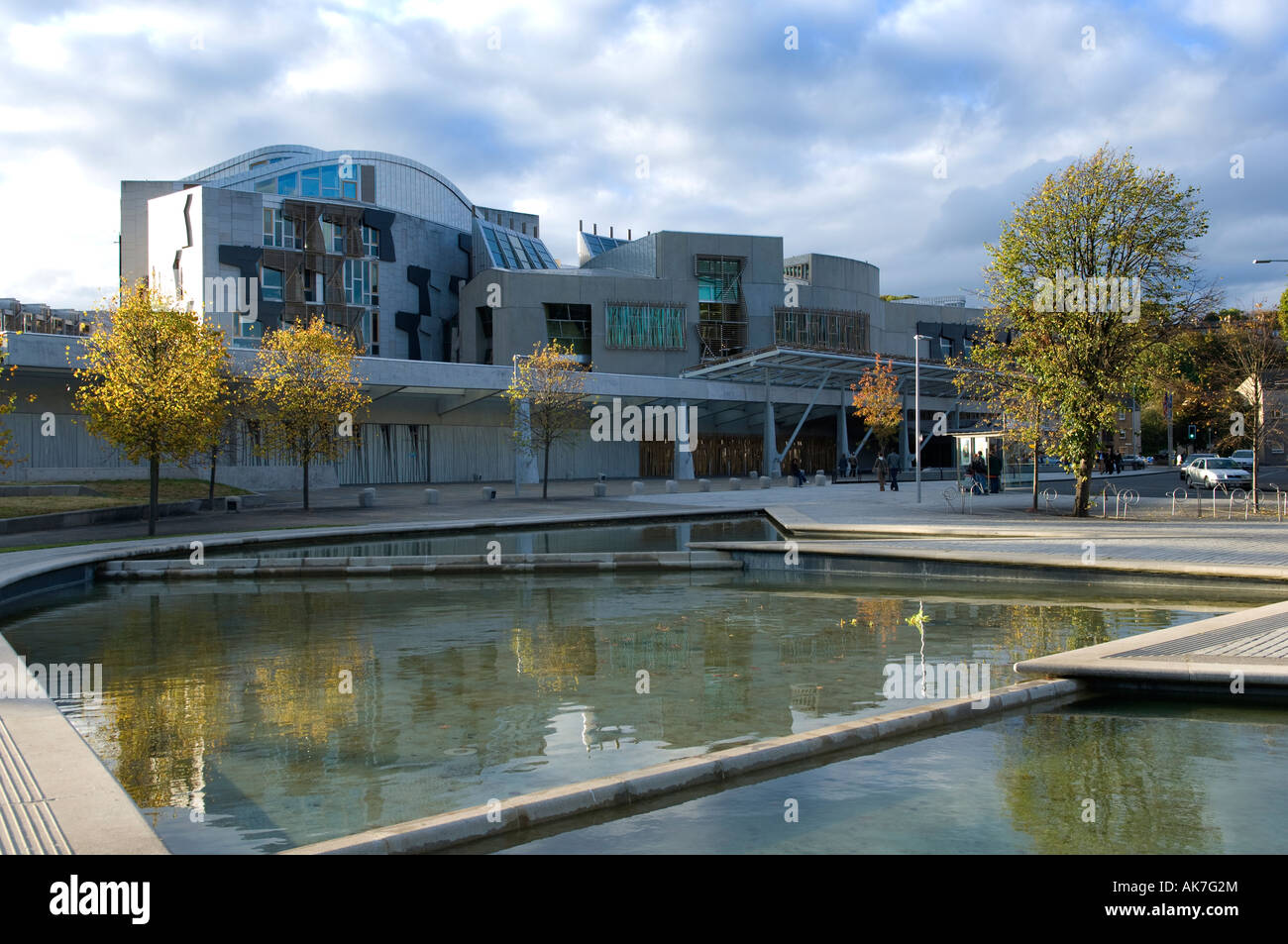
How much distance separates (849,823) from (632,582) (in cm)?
1049

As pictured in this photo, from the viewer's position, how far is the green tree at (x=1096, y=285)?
2367cm

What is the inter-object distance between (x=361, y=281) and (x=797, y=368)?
2749cm

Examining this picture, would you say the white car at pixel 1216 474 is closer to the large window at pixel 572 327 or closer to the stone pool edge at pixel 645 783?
the large window at pixel 572 327

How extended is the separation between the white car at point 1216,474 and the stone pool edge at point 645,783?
1384 inches

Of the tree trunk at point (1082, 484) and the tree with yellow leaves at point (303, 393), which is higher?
the tree with yellow leaves at point (303, 393)

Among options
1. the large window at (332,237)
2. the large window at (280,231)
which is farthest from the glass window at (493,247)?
the large window at (280,231)

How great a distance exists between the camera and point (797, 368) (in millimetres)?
50062

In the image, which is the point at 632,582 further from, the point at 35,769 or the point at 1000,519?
the point at 1000,519

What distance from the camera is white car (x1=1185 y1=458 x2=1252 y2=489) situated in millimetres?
38781

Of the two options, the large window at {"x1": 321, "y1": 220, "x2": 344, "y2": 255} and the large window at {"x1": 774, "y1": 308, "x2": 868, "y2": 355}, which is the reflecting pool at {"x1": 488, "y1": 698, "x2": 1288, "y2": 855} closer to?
the large window at {"x1": 321, "y1": 220, "x2": 344, "y2": 255}

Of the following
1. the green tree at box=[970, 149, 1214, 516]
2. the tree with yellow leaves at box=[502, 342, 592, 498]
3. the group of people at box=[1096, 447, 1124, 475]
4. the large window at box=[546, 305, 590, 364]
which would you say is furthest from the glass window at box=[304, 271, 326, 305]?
the group of people at box=[1096, 447, 1124, 475]

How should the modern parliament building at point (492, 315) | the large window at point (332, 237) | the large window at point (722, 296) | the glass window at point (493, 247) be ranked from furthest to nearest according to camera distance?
1. the glass window at point (493, 247)
2. the large window at point (722, 296)
3. the large window at point (332, 237)
4. the modern parliament building at point (492, 315)

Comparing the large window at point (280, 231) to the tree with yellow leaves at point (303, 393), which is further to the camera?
the large window at point (280, 231)

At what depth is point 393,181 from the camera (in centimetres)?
7100
